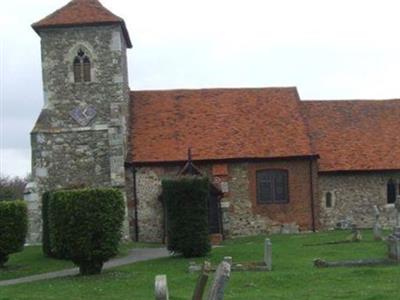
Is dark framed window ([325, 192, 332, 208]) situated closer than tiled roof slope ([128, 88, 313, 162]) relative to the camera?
No

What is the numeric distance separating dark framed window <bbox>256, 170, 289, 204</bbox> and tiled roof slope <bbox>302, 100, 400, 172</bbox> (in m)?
1.95

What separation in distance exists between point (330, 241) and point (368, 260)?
8.01m

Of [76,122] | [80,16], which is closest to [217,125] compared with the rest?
[76,122]

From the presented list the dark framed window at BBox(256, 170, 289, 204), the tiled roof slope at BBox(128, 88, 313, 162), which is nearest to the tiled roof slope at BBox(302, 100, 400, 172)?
the tiled roof slope at BBox(128, 88, 313, 162)

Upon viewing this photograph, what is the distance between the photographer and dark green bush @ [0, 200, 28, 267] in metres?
23.7

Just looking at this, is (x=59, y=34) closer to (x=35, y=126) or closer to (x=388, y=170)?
(x=35, y=126)

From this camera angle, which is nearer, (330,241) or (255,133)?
(330,241)

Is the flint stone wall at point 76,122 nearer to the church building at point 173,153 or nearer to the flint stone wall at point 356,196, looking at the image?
the church building at point 173,153

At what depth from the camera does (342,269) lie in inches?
723

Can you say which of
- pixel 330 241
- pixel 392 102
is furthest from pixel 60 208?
pixel 392 102

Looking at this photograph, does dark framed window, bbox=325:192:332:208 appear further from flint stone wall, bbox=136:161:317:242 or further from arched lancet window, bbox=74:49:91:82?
arched lancet window, bbox=74:49:91:82

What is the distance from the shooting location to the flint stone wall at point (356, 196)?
112ft

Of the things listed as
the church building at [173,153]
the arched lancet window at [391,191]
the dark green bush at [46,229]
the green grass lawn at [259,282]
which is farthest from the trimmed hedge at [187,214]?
the arched lancet window at [391,191]

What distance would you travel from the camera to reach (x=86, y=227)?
20.5m
